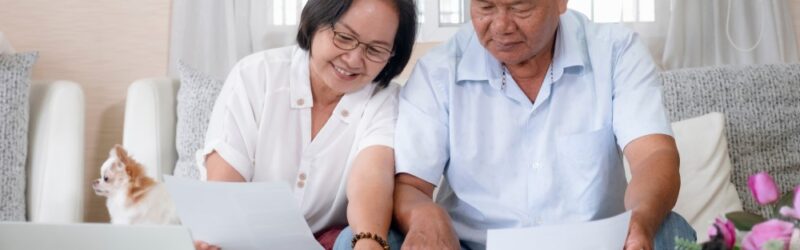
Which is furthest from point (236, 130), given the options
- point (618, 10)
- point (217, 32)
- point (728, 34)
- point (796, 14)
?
point (796, 14)

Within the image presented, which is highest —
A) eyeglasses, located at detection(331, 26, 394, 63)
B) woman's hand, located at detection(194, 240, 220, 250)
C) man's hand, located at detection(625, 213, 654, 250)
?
eyeglasses, located at detection(331, 26, 394, 63)

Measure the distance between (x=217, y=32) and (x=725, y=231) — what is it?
6.72 feet

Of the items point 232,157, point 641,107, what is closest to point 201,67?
point 232,157

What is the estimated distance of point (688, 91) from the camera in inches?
97.2

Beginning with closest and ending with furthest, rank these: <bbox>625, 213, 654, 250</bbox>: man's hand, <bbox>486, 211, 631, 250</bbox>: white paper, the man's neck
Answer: <bbox>486, 211, 631, 250</bbox>: white paper → <bbox>625, 213, 654, 250</bbox>: man's hand → the man's neck

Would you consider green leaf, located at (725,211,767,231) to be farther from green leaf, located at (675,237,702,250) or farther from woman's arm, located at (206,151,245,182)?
woman's arm, located at (206,151,245,182)

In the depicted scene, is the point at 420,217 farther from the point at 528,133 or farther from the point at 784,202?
the point at 784,202

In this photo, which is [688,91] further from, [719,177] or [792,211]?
[792,211]

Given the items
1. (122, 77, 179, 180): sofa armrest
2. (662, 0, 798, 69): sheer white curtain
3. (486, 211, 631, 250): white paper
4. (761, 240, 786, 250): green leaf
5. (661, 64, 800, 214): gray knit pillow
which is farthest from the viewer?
(662, 0, 798, 69): sheer white curtain

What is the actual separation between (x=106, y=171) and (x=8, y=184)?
33 cm

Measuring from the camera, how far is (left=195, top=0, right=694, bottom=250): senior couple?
1.84 m

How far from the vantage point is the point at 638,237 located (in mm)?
1484

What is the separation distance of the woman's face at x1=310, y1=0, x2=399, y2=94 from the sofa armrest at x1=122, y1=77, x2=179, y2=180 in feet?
2.72

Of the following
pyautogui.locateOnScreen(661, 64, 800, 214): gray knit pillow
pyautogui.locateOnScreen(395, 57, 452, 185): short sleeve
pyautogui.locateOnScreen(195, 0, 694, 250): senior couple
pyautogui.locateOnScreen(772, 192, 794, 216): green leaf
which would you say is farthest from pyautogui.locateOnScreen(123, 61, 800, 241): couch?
pyautogui.locateOnScreen(772, 192, 794, 216): green leaf
